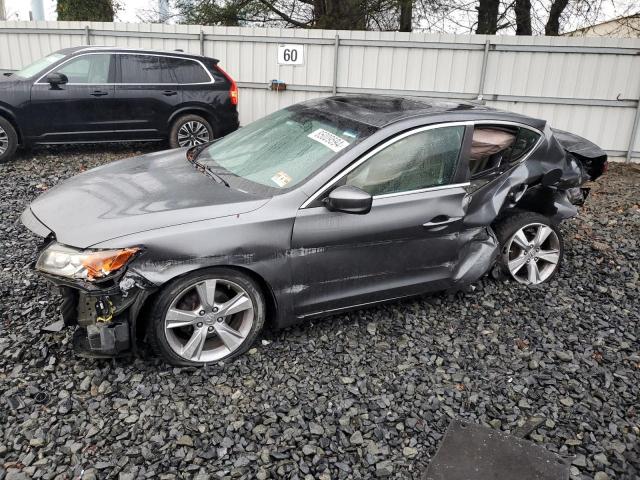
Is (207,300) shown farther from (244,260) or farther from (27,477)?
(27,477)

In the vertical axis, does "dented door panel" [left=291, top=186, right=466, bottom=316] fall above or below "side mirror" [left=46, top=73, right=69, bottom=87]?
below

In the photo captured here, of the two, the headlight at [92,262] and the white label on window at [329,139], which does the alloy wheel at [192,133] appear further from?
the headlight at [92,262]

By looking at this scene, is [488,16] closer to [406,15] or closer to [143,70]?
[406,15]

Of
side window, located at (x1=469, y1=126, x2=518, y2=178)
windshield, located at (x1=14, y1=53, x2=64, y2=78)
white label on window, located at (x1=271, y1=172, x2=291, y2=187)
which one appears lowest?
white label on window, located at (x1=271, y1=172, x2=291, y2=187)

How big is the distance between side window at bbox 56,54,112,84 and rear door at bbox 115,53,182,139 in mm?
202

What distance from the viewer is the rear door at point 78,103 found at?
797cm

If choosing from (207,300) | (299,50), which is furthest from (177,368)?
(299,50)

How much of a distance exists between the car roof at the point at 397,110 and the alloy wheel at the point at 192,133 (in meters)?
4.80

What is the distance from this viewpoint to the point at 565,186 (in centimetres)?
473

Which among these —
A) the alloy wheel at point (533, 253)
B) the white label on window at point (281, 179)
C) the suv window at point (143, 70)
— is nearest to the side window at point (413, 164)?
the white label on window at point (281, 179)

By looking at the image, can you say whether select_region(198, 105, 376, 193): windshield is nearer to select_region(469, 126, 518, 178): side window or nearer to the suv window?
select_region(469, 126, 518, 178): side window

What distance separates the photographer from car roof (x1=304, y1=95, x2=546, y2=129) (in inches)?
151

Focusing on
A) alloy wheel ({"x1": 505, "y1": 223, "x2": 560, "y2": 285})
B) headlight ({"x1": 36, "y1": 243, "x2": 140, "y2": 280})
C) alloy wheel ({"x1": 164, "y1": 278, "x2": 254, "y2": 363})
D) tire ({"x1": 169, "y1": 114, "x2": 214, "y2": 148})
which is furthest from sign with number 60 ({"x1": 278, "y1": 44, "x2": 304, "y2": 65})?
headlight ({"x1": 36, "y1": 243, "x2": 140, "y2": 280})

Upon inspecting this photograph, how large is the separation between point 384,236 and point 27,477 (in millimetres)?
2370
